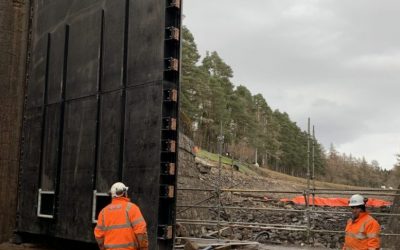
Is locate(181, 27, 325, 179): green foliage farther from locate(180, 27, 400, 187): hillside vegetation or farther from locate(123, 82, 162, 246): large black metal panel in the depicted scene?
locate(123, 82, 162, 246): large black metal panel

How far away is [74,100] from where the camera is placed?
26.5ft

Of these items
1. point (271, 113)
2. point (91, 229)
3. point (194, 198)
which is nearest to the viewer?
point (91, 229)

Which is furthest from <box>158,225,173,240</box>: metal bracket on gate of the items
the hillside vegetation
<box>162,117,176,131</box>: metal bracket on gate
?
the hillside vegetation

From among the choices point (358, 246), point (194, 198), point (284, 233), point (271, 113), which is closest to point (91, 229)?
point (358, 246)

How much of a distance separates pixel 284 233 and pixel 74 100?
1994 cm

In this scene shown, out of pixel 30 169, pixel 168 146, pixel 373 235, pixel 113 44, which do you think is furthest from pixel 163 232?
pixel 30 169

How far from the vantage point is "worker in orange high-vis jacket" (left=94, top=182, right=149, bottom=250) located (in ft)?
17.8

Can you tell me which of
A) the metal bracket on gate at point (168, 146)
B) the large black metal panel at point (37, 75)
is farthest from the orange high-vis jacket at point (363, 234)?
the large black metal panel at point (37, 75)

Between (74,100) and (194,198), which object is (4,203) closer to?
(74,100)

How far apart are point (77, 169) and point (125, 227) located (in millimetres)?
2585

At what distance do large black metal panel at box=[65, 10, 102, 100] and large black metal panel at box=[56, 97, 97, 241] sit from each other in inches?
8.2

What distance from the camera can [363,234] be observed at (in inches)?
247

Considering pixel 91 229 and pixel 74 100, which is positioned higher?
pixel 74 100

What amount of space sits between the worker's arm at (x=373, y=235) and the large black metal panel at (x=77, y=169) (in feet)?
12.6
